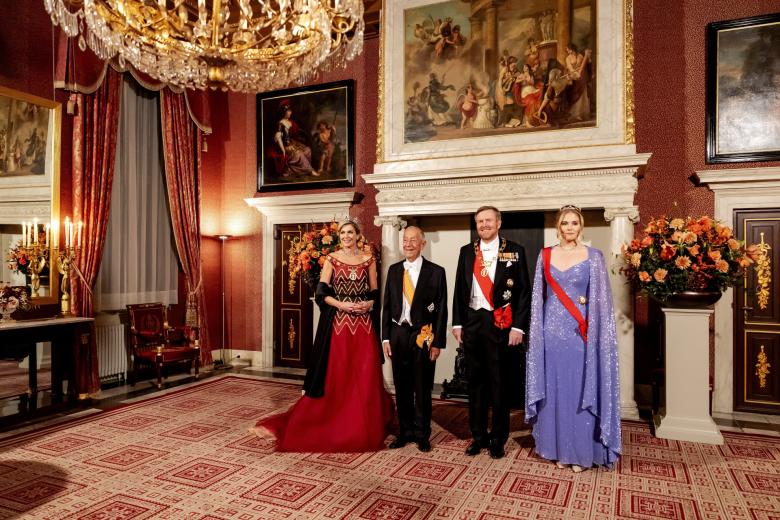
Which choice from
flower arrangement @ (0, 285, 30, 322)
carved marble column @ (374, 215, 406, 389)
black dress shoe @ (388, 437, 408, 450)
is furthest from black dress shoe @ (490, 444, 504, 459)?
flower arrangement @ (0, 285, 30, 322)

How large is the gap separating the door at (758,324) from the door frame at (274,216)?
15.2 ft

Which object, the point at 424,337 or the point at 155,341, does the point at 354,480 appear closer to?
the point at 424,337

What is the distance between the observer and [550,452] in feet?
12.0

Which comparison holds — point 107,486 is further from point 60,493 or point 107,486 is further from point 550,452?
point 550,452

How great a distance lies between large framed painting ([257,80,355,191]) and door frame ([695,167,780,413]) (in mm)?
4273

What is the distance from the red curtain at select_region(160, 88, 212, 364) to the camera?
6938 millimetres

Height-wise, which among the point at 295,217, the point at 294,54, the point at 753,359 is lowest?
the point at 753,359

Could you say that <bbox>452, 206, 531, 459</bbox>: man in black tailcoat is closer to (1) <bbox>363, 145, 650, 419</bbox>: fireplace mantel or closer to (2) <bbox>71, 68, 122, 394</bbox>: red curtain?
(1) <bbox>363, 145, 650, 419</bbox>: fireplace mantel

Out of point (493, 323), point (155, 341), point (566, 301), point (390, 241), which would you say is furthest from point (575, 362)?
point (155, 341)

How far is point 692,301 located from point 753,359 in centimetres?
164

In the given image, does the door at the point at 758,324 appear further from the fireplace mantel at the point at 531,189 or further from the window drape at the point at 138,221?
the window drape at the point at 138,221

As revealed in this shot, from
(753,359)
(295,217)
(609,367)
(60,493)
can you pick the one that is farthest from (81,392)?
(753,359)

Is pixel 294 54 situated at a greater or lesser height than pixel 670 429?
greater

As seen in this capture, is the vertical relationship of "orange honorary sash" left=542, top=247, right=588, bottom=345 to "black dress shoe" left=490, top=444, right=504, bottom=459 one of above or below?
above
